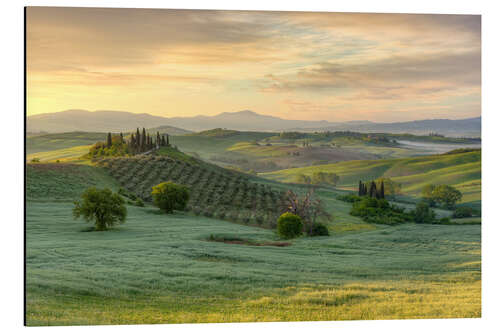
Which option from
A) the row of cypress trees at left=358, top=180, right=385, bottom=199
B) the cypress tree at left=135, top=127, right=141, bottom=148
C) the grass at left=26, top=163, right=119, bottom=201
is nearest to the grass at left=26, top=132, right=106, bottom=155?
the grass at left=26, top=163, right=119, bottom=201

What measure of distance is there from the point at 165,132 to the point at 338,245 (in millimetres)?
7541

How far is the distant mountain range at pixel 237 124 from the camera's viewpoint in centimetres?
1380

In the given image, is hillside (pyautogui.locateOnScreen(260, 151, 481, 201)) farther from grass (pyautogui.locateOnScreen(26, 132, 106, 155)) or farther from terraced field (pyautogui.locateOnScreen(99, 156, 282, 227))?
grass (pyautogui.locateOnScreen(26, 132, 106, 155))

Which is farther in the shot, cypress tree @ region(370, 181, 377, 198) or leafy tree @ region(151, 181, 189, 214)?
cypress tree @ region(370, 181, 377, 198)

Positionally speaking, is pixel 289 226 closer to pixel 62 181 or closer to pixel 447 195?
pixel 447 195

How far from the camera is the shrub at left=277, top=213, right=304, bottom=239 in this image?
54.5 ft

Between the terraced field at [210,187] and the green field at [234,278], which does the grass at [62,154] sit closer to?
the green field at [234,278]

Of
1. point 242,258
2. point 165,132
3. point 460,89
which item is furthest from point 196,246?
point 460,89

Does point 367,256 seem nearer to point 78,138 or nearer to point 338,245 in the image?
point 338,245

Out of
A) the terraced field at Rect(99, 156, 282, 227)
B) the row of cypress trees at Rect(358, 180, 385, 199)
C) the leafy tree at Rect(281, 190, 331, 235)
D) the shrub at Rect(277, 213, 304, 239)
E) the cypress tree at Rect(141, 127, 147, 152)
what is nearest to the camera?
the cypress tree at Rect(141, 127, 147, 152)

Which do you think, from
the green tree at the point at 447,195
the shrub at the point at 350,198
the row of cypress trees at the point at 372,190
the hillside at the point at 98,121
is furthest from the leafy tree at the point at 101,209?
the green tree at the point at 447,195

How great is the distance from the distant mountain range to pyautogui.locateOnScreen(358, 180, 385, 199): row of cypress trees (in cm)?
519

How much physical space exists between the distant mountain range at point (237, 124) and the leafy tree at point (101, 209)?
3.40 meters

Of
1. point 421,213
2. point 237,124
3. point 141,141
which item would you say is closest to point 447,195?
point 421,213
